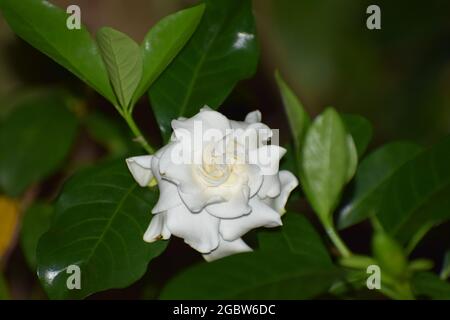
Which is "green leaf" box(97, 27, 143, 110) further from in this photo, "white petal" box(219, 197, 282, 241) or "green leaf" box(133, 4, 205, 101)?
"white petal" box(219, 197, 282, 241)

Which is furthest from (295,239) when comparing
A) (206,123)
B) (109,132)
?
(109,132)

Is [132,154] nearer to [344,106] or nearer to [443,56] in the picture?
[344,106]

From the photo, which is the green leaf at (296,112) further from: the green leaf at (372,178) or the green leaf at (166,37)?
the green leaf at (372,178)

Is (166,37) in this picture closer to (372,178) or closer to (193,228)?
Answer: (193,228)

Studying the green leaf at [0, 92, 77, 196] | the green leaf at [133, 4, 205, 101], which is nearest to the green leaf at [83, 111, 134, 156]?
the green leaf at [0, 92, 77, 196]

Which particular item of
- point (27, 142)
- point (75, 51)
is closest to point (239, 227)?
point (75, 51)

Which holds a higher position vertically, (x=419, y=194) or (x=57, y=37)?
(x=57, y=37)

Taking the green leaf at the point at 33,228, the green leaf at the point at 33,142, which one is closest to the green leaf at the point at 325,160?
the green leaf at the point at 33,228
